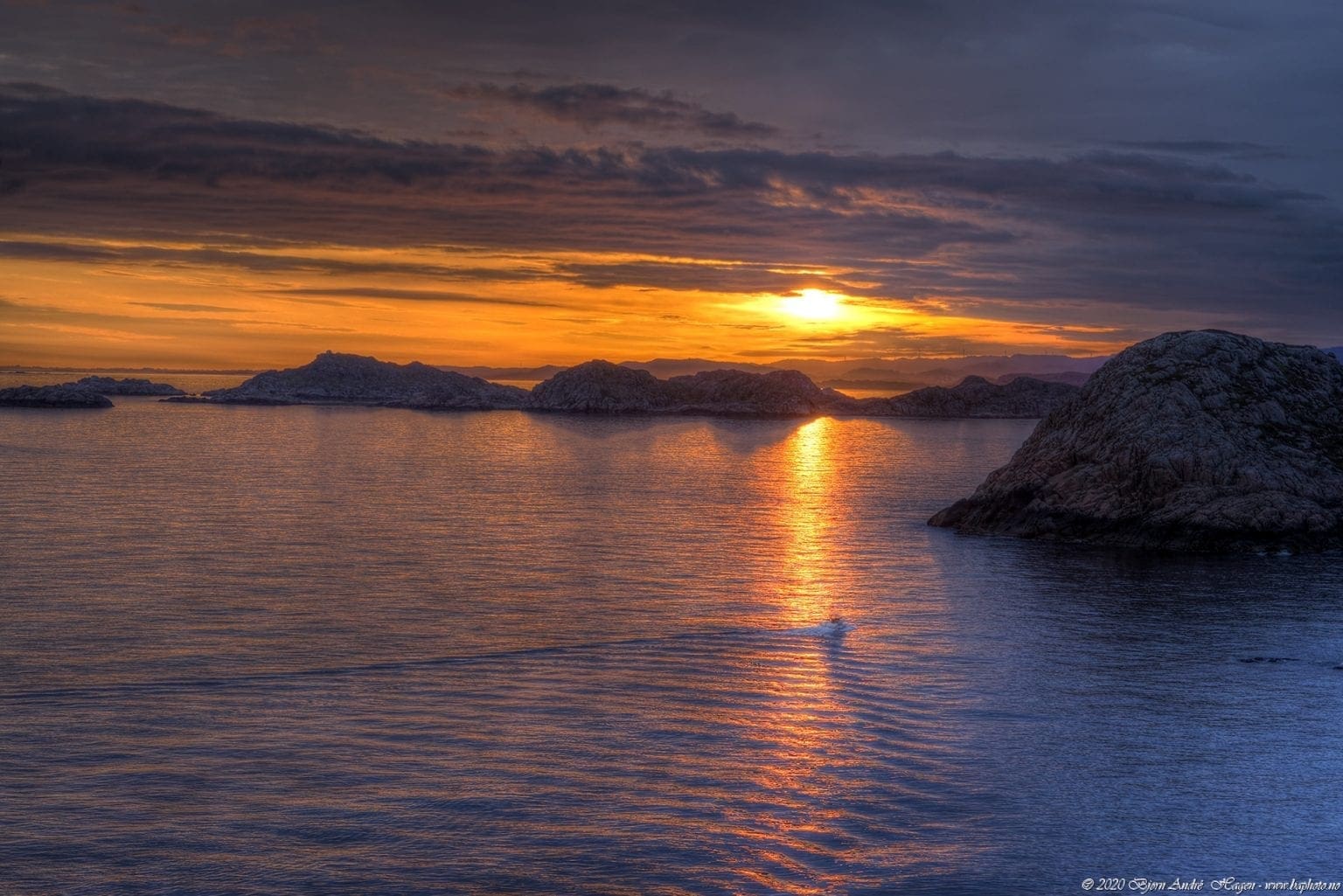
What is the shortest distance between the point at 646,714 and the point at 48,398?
198m

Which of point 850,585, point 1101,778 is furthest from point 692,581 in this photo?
point 1101,778

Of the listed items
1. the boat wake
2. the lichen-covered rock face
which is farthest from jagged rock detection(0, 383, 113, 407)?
the boat wake

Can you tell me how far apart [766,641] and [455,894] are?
38.7ft

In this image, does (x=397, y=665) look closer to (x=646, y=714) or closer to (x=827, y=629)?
(x=646, y=714)

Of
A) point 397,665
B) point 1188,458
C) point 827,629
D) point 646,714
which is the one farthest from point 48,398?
point 646,714

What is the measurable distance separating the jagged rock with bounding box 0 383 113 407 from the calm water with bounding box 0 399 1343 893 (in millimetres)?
167156

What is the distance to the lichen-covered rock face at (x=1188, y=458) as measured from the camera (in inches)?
1345

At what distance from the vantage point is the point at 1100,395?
131ft

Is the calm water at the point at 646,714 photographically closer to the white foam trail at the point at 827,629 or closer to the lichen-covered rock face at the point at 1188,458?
the white foam trail at the point at 827,629

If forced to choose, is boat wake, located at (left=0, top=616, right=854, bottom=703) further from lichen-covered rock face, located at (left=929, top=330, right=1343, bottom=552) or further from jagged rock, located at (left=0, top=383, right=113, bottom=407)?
jagged rock, located at (left=0, top=383, right=113, bottom=407)

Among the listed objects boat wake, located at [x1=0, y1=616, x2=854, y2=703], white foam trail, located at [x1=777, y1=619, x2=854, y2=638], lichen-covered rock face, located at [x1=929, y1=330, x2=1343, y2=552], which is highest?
lichen-covered rock face, located at [x1=929, y1=330, x2=1343, y2=552]

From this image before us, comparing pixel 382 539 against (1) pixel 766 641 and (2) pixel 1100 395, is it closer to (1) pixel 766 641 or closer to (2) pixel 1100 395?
(1) pixel 766 641

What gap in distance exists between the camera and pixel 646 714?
50.4 ft

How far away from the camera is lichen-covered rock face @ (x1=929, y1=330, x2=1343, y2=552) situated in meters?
34.2
